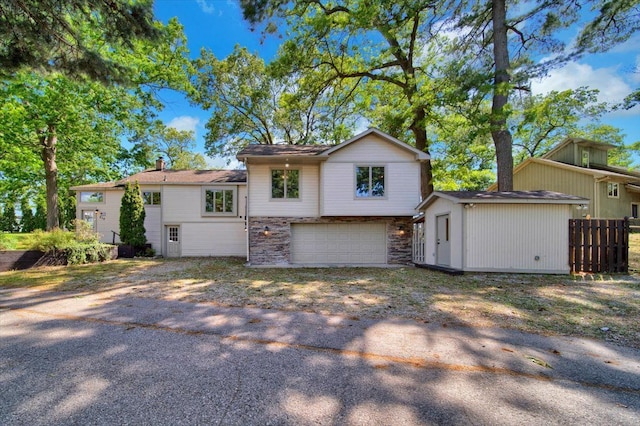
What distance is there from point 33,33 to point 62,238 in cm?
853

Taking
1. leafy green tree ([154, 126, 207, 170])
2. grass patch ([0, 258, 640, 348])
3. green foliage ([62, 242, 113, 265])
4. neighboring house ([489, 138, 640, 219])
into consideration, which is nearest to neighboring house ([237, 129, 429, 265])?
grass patch ([0, 258, 640, 348])

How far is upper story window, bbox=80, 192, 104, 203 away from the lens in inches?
693

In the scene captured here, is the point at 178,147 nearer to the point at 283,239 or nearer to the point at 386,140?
the point at 283,239

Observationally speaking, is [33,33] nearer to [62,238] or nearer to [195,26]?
[62,238]

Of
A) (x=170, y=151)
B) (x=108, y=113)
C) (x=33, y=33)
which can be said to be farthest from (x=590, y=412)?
(x=170, y=151)

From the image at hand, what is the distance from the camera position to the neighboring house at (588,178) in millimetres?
17531

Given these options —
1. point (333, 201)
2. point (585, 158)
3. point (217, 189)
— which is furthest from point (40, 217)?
point (585, 158)

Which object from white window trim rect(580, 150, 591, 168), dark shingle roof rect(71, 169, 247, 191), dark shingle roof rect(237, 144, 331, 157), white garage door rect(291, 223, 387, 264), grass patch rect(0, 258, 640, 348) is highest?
white window trim rect(580, 150, 591, 168)

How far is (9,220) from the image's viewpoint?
30.9 meters

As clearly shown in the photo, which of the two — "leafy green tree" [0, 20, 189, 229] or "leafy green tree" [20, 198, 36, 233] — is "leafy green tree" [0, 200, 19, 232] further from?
"leafy green tree" [0, 20, 189, 229]

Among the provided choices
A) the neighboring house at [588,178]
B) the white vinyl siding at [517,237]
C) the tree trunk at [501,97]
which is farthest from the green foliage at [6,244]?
the neighboring house at [588,178]

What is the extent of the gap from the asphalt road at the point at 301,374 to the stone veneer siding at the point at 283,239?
784 centimetres

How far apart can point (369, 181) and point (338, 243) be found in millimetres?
2993

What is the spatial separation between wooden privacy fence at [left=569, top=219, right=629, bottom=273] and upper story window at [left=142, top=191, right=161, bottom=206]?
18.5 m
